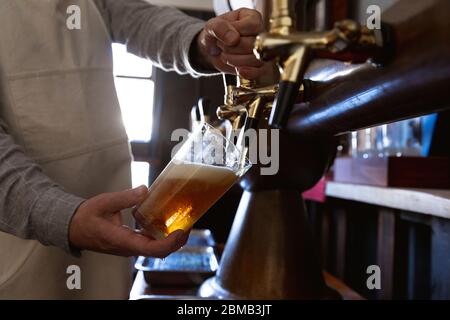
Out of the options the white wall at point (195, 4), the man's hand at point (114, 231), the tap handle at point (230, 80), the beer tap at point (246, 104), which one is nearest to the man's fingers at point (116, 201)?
the man's hand at point (114, 231)

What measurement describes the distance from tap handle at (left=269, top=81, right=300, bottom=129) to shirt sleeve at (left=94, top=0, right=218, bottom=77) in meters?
0.52

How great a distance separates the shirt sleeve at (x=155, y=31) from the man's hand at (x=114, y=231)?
1.43ft

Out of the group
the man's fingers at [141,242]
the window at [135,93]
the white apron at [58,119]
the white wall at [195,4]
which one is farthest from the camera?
the white wall at [195,4]

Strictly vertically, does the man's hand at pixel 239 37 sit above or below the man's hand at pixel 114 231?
above

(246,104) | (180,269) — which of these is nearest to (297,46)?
(246,104)

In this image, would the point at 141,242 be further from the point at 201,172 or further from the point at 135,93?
the point at 135,93

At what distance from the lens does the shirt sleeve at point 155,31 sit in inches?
38.8

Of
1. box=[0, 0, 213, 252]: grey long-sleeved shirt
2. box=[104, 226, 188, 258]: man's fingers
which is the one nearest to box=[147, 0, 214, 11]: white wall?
box=[0, 0, 213, 252]: grey long-sleeved shirt

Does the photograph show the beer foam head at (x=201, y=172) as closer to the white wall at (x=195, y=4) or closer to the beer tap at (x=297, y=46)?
the beer tap at (x=297, y=46)

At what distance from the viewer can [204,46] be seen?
0.91 metres

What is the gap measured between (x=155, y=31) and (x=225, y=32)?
41 centimetres

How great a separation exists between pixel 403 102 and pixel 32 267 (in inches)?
33.2

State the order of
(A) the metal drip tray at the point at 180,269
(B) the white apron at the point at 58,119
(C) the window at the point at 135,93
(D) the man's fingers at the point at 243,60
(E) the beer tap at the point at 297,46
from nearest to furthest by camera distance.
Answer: (E) the beer tap at the point at 297,46, (D) the man's fingers at the point at 243,60, (B) the white apron at the point at 58,119, (C) the window at the point at 135,93, (A) the metal drip tray at the point at 180,269
